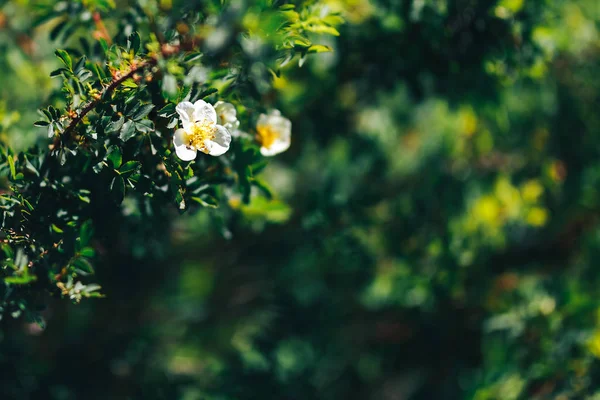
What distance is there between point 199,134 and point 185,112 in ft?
0.18

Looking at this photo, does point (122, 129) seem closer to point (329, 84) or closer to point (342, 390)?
point (329, 84)

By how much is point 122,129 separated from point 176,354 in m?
1.74

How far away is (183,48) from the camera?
124cm

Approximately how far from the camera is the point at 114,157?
1.07 meters

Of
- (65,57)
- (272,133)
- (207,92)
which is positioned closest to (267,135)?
(272,133)

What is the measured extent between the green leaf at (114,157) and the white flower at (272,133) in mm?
386

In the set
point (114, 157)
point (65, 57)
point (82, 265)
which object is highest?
point (65, 57)

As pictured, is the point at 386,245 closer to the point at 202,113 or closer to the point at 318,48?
the point at 318,48

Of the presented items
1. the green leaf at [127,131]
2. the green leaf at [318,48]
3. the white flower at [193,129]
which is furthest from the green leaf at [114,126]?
the green leaf at [318,48]

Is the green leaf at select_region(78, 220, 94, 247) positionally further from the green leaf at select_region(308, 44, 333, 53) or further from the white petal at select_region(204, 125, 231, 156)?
the green leaf at select_region(308, 44, 333, 53)

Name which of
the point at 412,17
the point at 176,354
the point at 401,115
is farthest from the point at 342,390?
the point at 412,17

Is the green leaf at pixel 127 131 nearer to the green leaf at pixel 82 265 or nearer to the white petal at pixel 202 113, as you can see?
the white petal at pixel 202 113

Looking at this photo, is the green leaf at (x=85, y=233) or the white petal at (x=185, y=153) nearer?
the white petal at (x=185, y=153)

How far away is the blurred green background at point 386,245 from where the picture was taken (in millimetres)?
1812
